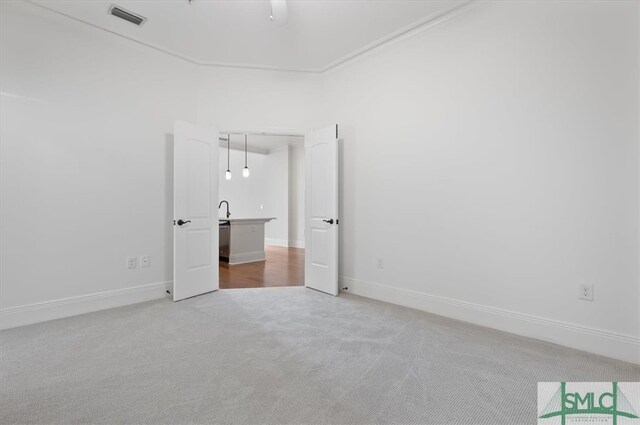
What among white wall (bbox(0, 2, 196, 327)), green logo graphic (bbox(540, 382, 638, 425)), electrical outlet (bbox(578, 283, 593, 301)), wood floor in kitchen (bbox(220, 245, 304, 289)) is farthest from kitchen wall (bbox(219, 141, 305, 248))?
green logo graphic (bbox(540, 382, 638, 425))

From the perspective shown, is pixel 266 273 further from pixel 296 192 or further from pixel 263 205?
pixel 263 205

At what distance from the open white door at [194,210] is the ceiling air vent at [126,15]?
1044 millimetres

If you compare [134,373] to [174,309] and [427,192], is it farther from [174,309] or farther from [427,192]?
[427,192]

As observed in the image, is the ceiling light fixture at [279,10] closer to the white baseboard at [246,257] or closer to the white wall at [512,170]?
the white wall at [512,170]

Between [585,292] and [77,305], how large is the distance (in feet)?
14.9

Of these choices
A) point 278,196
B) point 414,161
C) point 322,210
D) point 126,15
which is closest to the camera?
point 126,15

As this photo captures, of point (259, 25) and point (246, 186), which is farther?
point (246, 186)

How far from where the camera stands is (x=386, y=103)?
12.0ft

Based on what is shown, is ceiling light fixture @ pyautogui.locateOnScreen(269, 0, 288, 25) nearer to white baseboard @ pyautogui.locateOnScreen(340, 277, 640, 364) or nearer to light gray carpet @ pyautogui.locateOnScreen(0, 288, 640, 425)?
light gray carpet @ pyautogui.locateOnScreen(0, 288, 640, 425)

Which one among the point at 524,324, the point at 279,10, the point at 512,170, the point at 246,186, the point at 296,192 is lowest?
the point at 524,324

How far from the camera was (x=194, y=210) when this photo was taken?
152 inches

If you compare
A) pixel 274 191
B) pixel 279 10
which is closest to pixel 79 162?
pixel 279 10

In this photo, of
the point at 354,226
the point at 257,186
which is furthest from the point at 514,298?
the point at 257,186

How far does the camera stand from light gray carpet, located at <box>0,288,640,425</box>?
162cm
